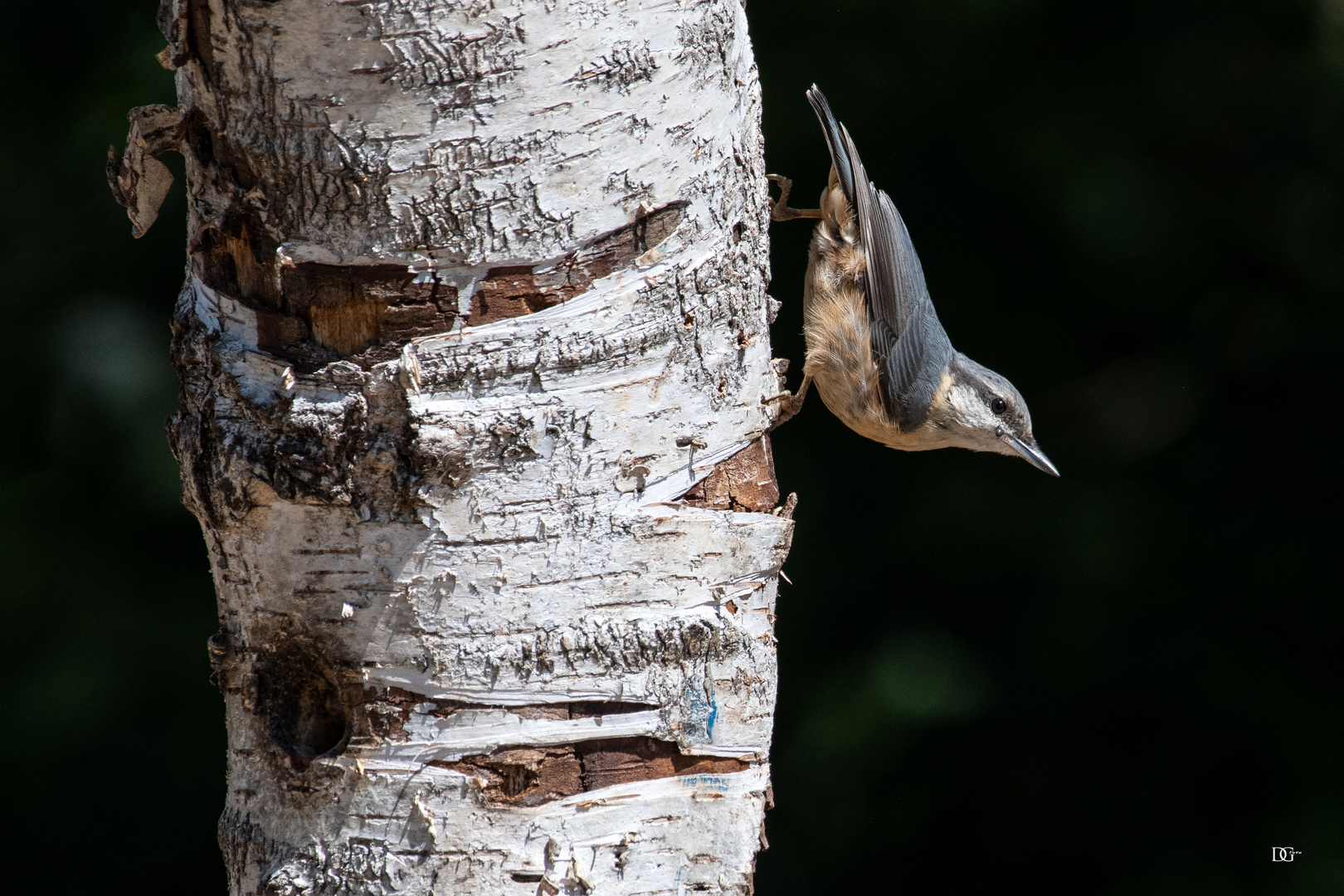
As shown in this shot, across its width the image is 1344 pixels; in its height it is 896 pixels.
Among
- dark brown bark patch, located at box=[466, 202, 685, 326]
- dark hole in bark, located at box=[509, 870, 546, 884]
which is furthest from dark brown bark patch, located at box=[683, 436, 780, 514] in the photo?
dark hole in bark, located at box=[509, 870, 546, 884]

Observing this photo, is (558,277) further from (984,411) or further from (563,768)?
(984,411)

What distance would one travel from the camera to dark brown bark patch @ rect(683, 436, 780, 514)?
3.98 feet

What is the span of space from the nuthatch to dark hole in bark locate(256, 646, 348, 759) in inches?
73.4

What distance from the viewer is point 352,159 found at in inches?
39.7

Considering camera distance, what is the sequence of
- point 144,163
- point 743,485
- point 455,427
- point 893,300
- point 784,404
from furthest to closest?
1. point 893,300
2. point 784,404
3. point 743,485
4. point 144,163
5. point 455,427

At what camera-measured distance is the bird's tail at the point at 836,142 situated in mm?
2697

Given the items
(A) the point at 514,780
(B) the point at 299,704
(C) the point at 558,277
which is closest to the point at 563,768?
(A) the point at 514,780

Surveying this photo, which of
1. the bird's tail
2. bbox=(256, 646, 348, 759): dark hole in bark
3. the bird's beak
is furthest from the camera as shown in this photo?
the bird's beak

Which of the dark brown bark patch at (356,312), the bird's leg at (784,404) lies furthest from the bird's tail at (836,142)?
the dark brown bark patch at (356,312)

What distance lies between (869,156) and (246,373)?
2767mm

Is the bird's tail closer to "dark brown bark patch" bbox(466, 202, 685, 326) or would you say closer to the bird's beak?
the bird's beak

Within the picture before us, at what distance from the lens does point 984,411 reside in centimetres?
302

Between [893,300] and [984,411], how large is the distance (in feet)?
1.37

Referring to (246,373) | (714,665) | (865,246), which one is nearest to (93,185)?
(865,246)
